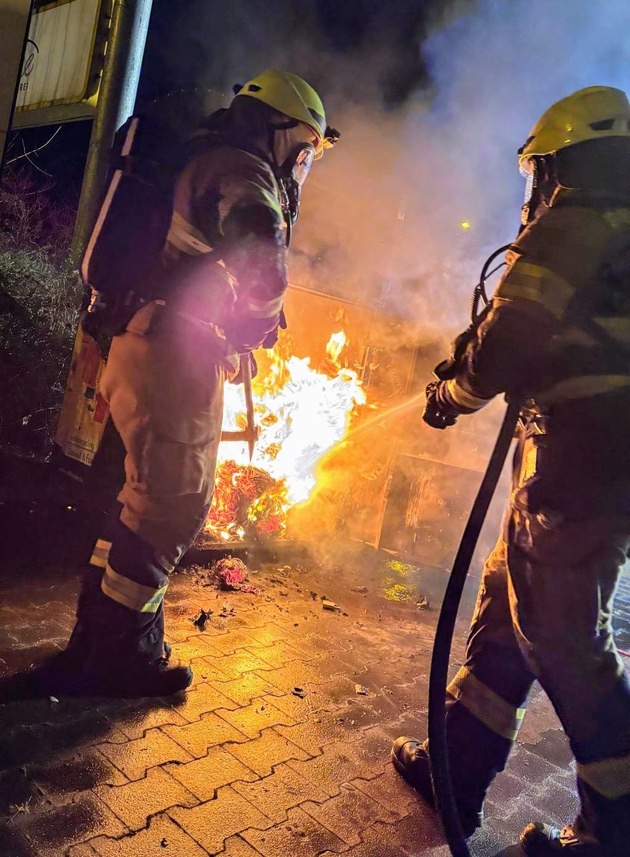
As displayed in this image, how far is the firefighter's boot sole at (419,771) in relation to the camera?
2.39 meters

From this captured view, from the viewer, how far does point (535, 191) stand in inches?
99.6

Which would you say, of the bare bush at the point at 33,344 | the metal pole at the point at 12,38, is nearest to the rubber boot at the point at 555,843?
the metal pole at the point at 12,38

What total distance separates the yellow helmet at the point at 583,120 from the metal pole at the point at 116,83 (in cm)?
426

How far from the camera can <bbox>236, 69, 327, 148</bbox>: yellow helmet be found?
2.87 meters

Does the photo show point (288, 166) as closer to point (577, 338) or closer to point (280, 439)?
point (577, 338)

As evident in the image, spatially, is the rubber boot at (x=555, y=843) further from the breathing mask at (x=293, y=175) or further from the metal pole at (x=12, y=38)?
the metal pole at (x=12, y=38)

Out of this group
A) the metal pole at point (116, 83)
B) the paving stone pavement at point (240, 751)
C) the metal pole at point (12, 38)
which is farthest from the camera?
Answer: the metal pole at point (116, 83)

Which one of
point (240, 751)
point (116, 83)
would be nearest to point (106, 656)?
point (240, 751)

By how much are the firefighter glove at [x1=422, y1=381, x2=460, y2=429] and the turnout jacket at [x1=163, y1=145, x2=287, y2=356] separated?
0.78 meters

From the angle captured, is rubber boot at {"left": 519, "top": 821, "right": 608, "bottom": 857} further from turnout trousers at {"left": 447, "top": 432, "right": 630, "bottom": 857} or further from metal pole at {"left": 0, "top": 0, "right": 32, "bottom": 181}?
metal pole at {"left": 0, "top": 0, "right": 32, "bottom": 181}

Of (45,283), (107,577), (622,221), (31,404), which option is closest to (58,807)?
(107,577)

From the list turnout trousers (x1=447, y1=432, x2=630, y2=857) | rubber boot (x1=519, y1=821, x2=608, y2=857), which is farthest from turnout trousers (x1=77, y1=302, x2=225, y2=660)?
rubber boot (x1=519, y1=821, x2=608, y2=857)

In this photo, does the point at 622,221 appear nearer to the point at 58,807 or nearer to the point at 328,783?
the point at 328,783

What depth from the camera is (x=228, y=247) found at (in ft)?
8.45
